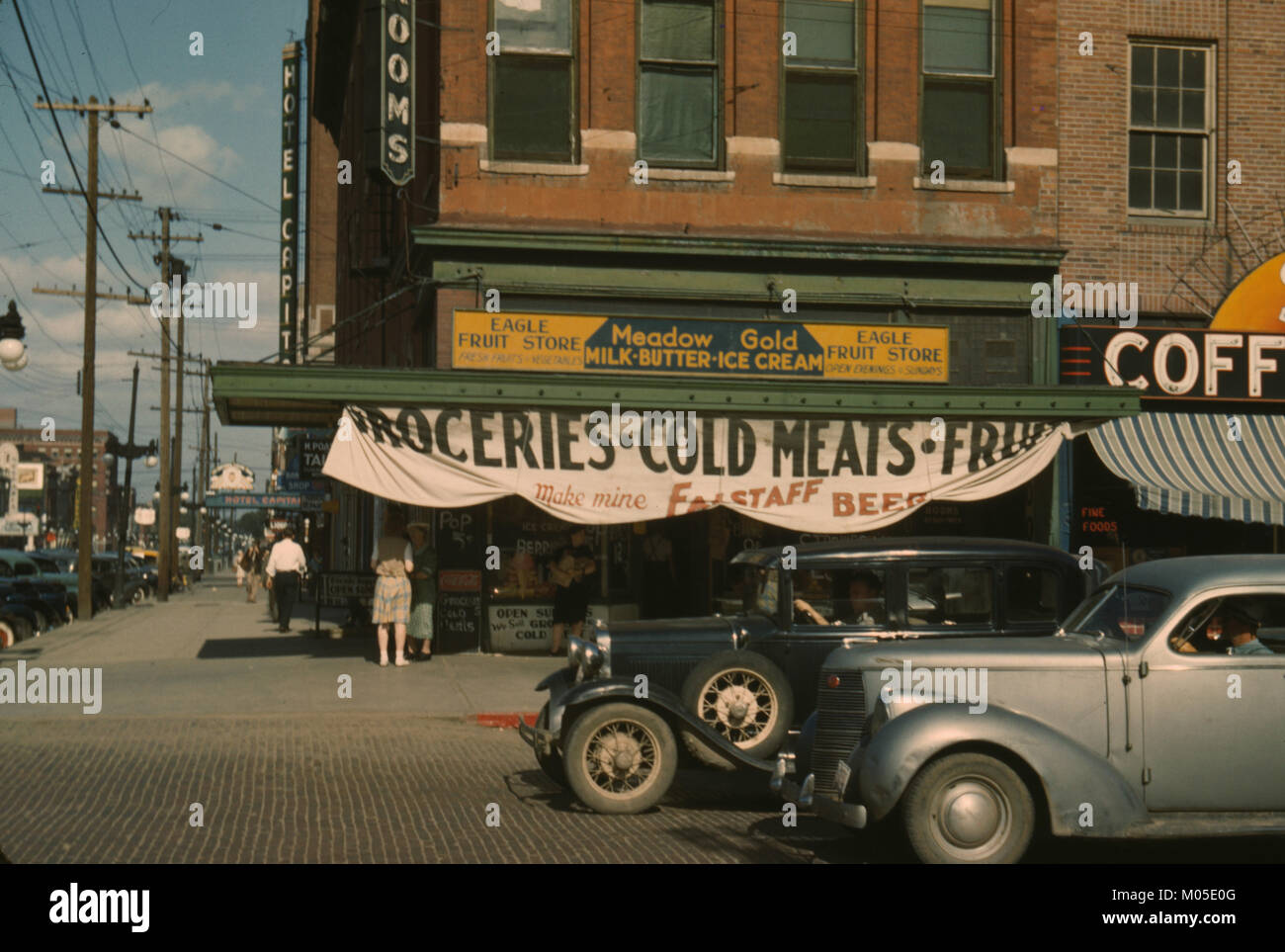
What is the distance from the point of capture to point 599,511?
1733 cm

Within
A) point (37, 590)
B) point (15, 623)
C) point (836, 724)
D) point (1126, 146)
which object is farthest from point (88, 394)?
point (836, 724)

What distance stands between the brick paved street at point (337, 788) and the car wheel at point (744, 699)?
524mm

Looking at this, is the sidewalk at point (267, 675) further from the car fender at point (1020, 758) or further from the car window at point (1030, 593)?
the car fender at point (1020, 758)

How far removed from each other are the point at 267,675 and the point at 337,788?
716cm

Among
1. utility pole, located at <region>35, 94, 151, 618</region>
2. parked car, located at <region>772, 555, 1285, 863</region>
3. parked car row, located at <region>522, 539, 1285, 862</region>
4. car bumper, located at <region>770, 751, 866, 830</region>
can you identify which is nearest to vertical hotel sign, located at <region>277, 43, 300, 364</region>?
utility pole, located at <region>35, 94, 151, 618</region>

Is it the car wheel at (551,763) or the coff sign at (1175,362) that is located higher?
the coff sign at (1175,362)

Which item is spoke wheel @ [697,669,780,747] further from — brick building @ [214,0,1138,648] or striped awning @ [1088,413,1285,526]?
striped awning @ [1088,413,1285,526]

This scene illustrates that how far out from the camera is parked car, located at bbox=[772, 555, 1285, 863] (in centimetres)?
750

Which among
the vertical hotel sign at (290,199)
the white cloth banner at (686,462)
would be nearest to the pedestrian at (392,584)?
the white cloth banner at (686,462)

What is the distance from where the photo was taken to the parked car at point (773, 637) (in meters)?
9.90

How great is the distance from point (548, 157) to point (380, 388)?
173 inches

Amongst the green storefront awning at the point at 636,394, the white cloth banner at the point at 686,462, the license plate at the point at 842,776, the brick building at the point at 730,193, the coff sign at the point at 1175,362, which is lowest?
the license plate at the point at 842,776

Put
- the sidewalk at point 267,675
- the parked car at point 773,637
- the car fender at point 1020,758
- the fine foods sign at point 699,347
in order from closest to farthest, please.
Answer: the car fender at point 1020,758
the parked car at point 773,637
the sidewalk at point 267,675
the fine foods sign at point 699,347
